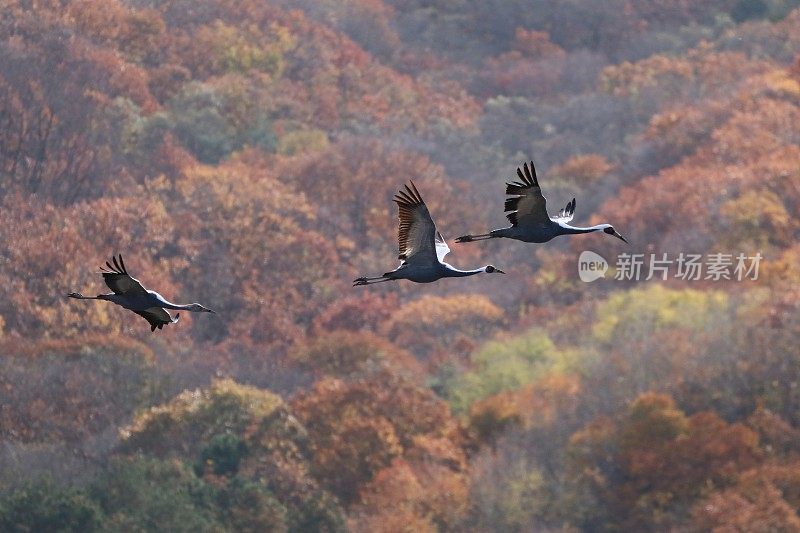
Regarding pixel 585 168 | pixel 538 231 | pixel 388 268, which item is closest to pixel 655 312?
pixel 388 268

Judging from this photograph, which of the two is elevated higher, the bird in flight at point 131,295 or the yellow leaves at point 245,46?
the yellow leaves at point 245,46

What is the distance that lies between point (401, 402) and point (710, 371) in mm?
9758

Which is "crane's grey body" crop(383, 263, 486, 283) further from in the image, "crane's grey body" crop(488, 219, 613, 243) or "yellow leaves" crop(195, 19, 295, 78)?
"yellow leaves" crop(195, 19, 295, 78)

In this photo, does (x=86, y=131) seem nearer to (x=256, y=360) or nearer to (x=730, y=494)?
(x=256, y=360)

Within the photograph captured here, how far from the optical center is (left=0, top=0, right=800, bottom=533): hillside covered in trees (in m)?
63.6

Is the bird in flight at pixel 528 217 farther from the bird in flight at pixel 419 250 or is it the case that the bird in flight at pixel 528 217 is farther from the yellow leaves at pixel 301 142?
the yellow leaves at pixel 301 142

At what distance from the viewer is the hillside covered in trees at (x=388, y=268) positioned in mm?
63594

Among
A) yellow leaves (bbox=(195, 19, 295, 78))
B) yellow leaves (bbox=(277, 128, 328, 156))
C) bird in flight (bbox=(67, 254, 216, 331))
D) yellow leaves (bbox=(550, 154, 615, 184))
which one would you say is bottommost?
bird in flight (bbox=(67, 254, 216, 331))

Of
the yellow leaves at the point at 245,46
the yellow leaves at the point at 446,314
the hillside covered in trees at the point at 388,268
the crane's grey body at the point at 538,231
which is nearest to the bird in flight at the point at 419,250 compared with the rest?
the crane's grey body at the point at 538,231

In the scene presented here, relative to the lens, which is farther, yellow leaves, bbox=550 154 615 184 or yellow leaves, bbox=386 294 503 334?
yellow leaves, bbox=550 154 615 184

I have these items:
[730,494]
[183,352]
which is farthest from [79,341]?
[730,494]

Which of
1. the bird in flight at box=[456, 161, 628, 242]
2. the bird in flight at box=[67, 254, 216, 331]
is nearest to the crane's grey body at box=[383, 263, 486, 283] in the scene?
the bird in flight at box=[456, 161, 628, 242]

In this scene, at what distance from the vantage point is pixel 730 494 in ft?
195

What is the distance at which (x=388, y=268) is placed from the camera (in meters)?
99.2
